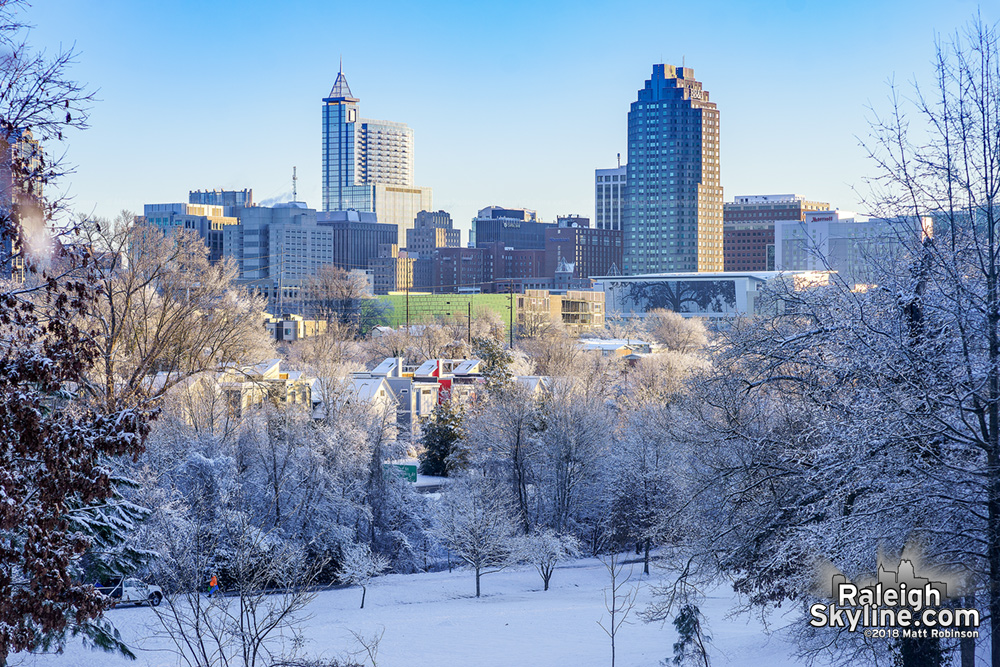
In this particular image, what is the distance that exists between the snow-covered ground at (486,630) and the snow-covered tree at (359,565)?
1.47ft

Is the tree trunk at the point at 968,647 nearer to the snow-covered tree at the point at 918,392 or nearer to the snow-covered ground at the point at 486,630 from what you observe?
the snow-covered tree at the point at 918,392

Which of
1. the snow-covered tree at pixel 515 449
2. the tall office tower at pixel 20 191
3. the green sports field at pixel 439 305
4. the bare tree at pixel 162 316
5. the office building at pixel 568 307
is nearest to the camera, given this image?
the tall office tower at pixel 20 191

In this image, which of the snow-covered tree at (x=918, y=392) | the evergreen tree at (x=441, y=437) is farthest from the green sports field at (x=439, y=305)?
the snow-covered tree at (x=918, y=392)

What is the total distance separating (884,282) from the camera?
1080 cm

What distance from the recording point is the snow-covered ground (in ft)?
61.3

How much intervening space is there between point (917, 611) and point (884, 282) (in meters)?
3.53

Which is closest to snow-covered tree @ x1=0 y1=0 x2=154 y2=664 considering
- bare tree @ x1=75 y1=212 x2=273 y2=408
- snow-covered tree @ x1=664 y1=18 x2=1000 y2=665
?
snow-covered tree @ x1=664 y1=18 x2=1000 y2=665

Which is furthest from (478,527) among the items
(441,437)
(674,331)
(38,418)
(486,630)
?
(674,331)

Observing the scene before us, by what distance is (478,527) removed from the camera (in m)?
32.0

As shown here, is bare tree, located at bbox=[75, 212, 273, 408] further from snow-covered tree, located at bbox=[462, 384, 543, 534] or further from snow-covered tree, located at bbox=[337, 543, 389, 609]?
snow-covered tree, located at bbox=[462, 384, 543, 534]

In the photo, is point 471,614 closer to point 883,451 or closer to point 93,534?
point 93,534

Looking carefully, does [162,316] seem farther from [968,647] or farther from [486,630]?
[968,647]

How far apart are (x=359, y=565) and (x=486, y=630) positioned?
837 cm

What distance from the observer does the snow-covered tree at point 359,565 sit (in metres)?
30.3
